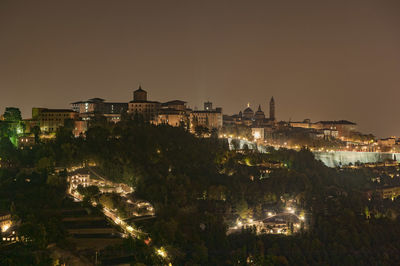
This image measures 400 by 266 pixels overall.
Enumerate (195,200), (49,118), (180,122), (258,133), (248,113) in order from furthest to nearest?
1. (248,113)
2. (258,133)
3. (180,122)
4. (49,118)
5. (195,200)

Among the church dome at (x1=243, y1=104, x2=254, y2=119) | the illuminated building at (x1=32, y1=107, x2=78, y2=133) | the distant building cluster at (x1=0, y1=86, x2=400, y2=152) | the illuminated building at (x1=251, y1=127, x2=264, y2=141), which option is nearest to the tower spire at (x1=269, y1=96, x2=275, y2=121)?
the distant building cluster at (x1=0, y1=86, x2=400, y2=152)

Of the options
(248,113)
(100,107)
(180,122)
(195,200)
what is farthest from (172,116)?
(248,113)

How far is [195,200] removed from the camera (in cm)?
3384

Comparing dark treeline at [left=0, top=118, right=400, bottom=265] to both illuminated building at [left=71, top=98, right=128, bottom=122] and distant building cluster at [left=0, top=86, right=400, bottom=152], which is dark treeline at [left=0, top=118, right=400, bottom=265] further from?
illuminated building at [left=71, top=98, right=128, bottom=122]

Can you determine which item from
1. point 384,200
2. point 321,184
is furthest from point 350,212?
point 384,200

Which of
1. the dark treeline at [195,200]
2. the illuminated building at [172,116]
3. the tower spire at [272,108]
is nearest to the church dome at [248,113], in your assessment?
the tower spire at [272,108]

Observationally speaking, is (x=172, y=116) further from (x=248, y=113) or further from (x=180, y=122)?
(x=248, y=113)

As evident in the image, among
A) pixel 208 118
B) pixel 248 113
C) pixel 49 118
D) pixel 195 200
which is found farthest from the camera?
pixel 248 113

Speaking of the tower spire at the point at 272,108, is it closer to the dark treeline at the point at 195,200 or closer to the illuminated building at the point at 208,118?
the illuminated building at the point at 208,118

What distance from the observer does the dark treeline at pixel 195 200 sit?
1048 inches

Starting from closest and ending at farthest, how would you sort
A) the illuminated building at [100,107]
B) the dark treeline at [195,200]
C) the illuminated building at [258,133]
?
1. the dark treeline at [195,200]
2. the illuminated building at [100,107]
3. the illuminated building at [258,133]

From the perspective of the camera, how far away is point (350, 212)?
3553 cm

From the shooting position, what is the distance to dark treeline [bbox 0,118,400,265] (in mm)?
26609

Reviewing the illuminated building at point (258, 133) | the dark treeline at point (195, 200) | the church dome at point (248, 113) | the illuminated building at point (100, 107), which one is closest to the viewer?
the dark treeline at point (195, 200)
